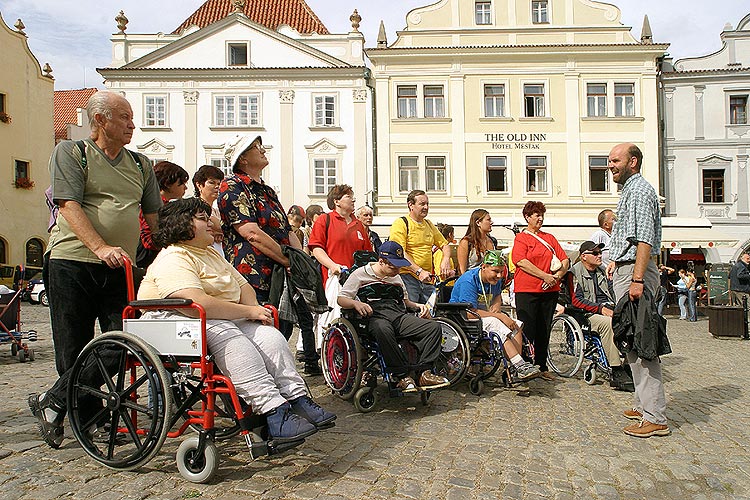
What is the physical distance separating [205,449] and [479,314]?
3747 millimetres

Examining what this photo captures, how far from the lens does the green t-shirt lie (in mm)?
3822

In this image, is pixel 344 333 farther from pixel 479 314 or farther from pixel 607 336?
pixel 607 336

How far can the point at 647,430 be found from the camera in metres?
4.78

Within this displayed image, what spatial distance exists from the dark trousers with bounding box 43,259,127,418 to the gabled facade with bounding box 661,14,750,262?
27175mm

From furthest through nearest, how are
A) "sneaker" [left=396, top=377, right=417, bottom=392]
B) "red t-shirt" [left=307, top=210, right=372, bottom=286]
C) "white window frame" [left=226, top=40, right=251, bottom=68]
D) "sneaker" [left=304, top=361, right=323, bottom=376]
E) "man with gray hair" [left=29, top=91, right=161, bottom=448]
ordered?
"white window frame" [left=226, top=40, right=251, bottom=68] → "sneaker" [left=304, top=361, right=323, bottom=376] → "red t-shirt" [left=307, top=210, right=372, bottom=286] → "sneaker" [left=396, top=377, right=417, bottom=392] → "man with gray hair" [left=29, top=91, right=161, bottom=448]

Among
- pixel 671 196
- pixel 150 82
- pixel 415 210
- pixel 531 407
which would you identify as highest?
pixel 150 82

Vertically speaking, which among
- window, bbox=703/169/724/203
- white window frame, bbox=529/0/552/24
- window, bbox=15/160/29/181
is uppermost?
white window frame, bbox=529/0/552/24

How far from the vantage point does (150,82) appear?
27.8 meters

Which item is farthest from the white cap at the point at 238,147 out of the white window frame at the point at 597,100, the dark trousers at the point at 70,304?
the white window frame at the point at 597,100

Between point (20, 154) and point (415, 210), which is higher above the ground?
point (20, 154)

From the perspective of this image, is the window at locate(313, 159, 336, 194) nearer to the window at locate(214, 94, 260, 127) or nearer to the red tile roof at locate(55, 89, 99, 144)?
the window at locate(214, 94, 260, 127)

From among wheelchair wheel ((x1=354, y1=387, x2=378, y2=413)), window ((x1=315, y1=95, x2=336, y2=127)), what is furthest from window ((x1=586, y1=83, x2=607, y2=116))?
wheelchair wheel ((x1=354, y1=387, x2=378, y2=413))

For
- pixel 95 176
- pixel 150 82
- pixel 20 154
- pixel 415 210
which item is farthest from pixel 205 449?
pixel 20 154

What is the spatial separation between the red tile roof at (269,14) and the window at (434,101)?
21.9ft
